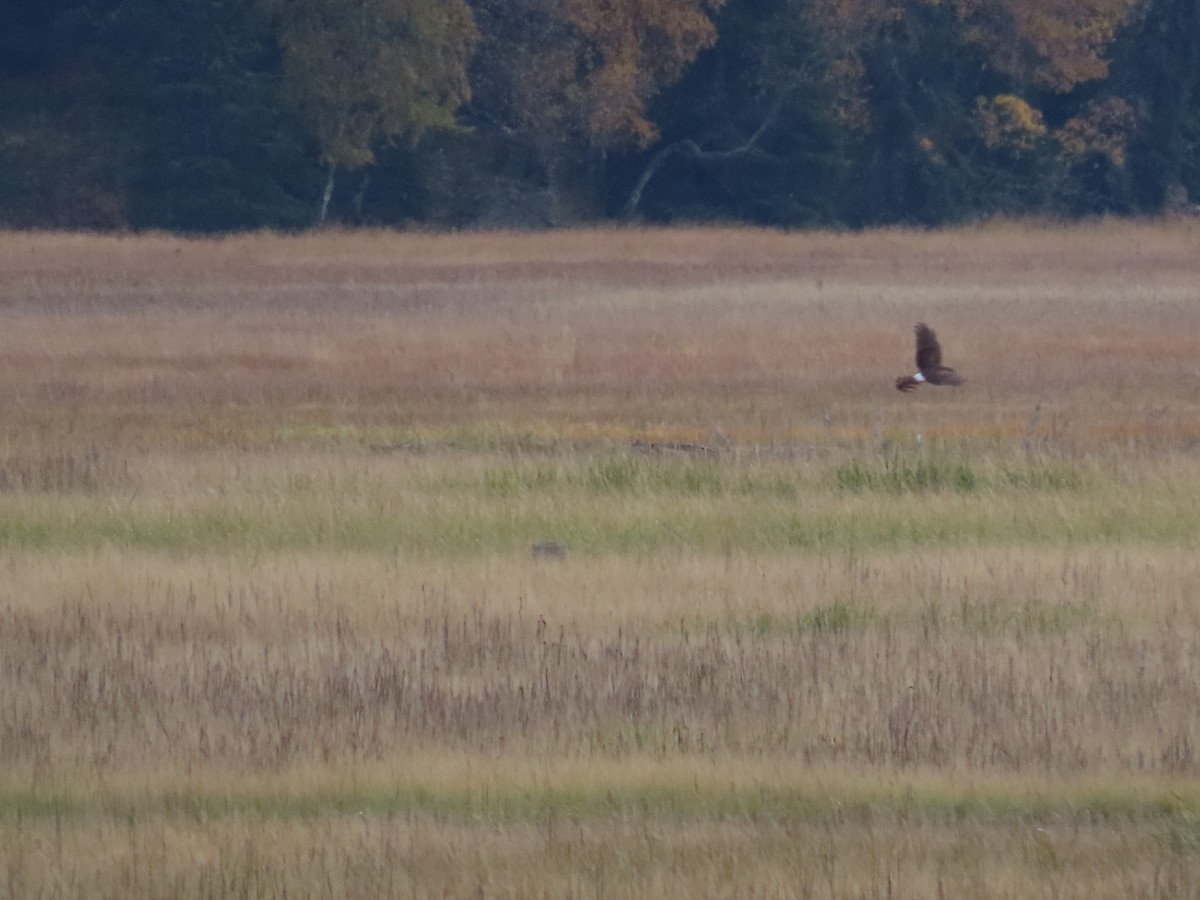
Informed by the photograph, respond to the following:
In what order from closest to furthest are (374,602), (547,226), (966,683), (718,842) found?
(718,842) < (966,683) < (374,602) < (547,226)

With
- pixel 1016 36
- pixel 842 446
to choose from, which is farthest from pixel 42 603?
pixel 1016 36

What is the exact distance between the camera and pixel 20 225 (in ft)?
162

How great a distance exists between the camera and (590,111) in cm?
5162

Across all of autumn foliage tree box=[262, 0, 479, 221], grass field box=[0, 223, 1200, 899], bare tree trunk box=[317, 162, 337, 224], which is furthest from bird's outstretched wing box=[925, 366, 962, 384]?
bare tree trunk box=[317, 162, 337, 224]

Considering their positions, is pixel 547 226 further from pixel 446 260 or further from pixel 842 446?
pixel 842 446

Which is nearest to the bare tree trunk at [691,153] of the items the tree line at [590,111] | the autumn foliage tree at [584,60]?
the tree line at [590,111]

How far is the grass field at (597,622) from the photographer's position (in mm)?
7422

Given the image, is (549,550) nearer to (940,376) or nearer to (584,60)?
(940,376)

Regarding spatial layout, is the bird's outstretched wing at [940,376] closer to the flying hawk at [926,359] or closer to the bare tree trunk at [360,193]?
the flying hawk at [926,359]

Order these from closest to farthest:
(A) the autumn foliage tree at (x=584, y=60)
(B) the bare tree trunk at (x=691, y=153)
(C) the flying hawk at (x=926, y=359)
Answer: (C) the flying hawk at (x=926, y=359), (A) the autumn foliage tree at (x=584, y=60), (B) the bare tree trunk at (x=691, y=153)

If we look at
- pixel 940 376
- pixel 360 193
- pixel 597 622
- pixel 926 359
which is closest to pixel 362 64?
pixel 360 193

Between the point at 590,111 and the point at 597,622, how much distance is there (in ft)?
136

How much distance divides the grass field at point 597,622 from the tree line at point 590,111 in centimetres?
2543

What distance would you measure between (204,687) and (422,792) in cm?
184
